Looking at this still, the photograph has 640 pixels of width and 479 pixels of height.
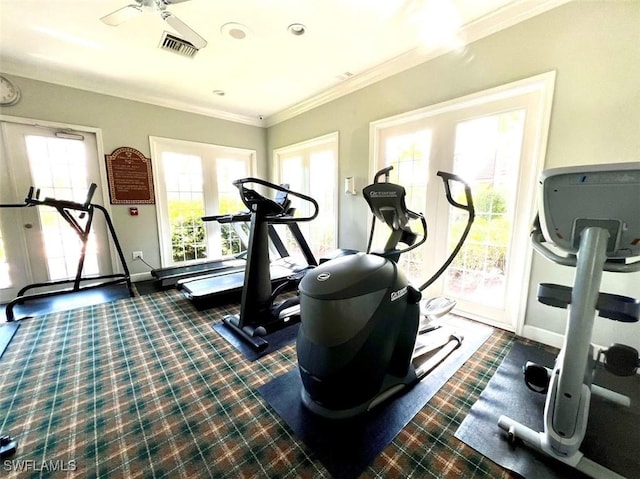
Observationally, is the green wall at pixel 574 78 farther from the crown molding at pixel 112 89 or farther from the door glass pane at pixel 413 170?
the crown molding at pixel 112 89

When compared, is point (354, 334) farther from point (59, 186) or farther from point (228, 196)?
point (59, 186)

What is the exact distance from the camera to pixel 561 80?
6.28 feet

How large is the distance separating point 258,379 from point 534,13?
11.0 ft

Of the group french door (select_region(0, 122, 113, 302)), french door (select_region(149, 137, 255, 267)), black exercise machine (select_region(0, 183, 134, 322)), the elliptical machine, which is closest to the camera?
the elliptical machine

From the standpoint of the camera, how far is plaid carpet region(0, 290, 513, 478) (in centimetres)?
119

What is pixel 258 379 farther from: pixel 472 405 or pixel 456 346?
pixel 456 346

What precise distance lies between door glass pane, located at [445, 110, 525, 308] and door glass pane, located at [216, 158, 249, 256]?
3397 millimetres

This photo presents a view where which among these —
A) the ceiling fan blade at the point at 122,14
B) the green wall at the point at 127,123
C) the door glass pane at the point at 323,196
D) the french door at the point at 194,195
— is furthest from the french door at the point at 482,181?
the green wall at the point at 127,123

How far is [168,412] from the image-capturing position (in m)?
1.50

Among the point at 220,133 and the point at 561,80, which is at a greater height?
the point at 220,133

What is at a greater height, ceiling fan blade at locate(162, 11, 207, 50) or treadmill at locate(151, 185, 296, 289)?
ceiling fan blade at locate(162, 11, 207, 50)

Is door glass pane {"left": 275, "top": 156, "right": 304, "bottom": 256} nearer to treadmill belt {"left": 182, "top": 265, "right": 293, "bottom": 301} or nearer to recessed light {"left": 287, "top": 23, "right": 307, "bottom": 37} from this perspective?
treadmill belt {"left": 182, "top": 265, "right": 293, "bottom": 301}

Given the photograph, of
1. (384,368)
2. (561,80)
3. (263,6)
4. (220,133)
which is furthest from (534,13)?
(220,133)

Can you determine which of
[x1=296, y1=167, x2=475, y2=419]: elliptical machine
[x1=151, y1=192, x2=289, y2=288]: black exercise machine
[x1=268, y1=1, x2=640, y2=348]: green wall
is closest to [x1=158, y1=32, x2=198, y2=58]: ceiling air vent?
[x1=151, y1=192, x2=289, y2=288]: black exercise machine
